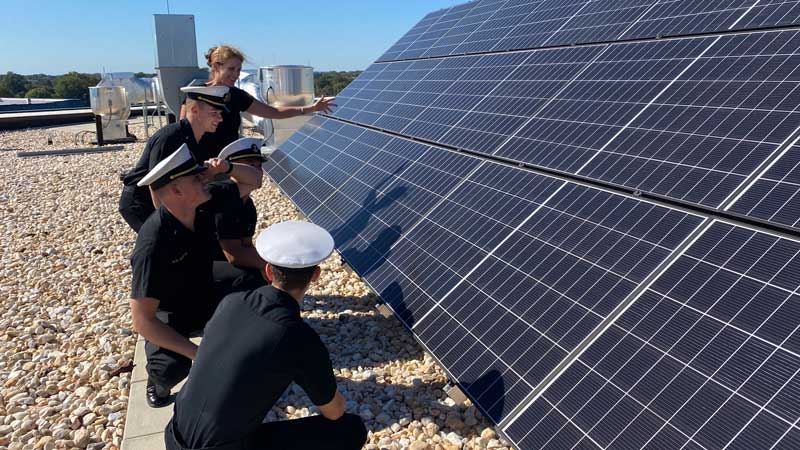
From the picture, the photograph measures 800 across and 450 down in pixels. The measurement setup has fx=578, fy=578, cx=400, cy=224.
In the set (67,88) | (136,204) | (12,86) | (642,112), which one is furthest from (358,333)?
(12,86)

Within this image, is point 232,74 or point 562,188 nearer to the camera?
point 562,188

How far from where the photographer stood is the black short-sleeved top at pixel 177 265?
4324mm

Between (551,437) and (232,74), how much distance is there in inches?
209

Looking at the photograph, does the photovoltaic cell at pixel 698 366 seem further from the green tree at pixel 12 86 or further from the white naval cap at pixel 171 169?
the green tree at pixel 12 86

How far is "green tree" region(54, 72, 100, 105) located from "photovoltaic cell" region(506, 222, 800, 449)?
81645mm

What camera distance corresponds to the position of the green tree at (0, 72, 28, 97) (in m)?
81.9

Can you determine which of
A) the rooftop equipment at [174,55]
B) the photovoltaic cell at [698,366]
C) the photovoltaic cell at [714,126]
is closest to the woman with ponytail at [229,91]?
the photovoltaic cell at [714,126]

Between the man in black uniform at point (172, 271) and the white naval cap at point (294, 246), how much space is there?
1304 millimetres

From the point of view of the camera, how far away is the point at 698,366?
308 cm

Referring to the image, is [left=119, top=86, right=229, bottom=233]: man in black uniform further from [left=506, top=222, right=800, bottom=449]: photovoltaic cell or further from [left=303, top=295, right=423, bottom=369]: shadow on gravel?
[left=506, top=222, right=800, bottom=449]: photovoltaic cell

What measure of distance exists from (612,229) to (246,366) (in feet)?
9.04

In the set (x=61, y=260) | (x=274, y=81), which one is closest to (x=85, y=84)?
(x=274, y=81)

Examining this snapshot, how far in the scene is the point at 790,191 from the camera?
3.65 meters

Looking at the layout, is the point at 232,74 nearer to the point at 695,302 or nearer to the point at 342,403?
the point at 342,403
